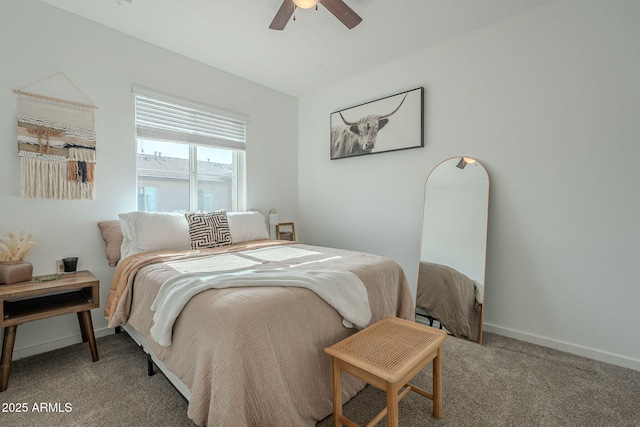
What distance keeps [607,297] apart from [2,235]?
4365 mm

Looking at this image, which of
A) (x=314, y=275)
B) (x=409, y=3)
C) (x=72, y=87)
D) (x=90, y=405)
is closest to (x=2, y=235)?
(x=72, y=87)

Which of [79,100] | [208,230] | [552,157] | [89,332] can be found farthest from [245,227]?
[552,157]

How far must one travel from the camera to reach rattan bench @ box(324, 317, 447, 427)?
1.20 meters

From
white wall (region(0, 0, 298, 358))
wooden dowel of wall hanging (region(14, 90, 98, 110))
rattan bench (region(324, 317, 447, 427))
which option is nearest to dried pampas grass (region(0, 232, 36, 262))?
white wall (region(0, 0, 298, 358))

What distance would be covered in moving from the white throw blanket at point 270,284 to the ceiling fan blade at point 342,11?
1.75 m

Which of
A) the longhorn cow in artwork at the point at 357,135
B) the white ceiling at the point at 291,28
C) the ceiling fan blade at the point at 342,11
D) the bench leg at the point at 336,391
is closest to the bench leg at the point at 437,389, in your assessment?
the bench leg at the point at 336,391

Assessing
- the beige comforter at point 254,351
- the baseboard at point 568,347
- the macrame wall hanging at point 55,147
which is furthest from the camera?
the macrame wall hanging at point 55,147

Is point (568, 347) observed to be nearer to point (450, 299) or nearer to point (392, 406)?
point (450, 299)

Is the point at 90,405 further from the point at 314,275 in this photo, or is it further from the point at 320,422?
the point at 314,275

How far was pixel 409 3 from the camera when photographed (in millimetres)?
2209

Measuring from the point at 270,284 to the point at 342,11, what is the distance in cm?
187

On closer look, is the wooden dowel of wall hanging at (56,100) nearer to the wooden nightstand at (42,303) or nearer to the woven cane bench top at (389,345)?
the wooden nightstand at (42,303)

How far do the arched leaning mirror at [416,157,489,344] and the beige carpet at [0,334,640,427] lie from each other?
39 centimetres

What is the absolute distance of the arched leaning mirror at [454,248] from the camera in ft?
8.23
